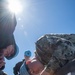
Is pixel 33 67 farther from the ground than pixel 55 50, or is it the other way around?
pixel 55 50

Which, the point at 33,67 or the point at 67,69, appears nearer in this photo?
the point at 67,69

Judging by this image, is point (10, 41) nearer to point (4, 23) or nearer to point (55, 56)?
point (4, 23)

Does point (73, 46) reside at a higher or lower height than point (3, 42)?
lower

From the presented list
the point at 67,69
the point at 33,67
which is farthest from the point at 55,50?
the point at 33,67

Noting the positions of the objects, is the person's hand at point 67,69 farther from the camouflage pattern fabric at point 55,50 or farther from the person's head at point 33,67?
the person's head at point 33,67

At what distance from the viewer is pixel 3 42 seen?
1953 mm

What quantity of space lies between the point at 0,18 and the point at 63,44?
108 centimetres

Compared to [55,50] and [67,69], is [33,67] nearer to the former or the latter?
[55,50]

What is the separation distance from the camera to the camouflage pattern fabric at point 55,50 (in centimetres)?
258

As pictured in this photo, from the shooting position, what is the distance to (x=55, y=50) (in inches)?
104

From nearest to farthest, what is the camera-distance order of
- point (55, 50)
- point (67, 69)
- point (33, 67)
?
1. point (67, 69)
2. point (55, 50)
3. point (33, 67)

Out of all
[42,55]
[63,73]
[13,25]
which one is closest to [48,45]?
[42,55]

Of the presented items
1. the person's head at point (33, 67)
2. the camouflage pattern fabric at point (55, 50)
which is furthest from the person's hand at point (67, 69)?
the person's head at point (33, 67)

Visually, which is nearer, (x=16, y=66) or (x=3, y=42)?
(x=3, y=42)
